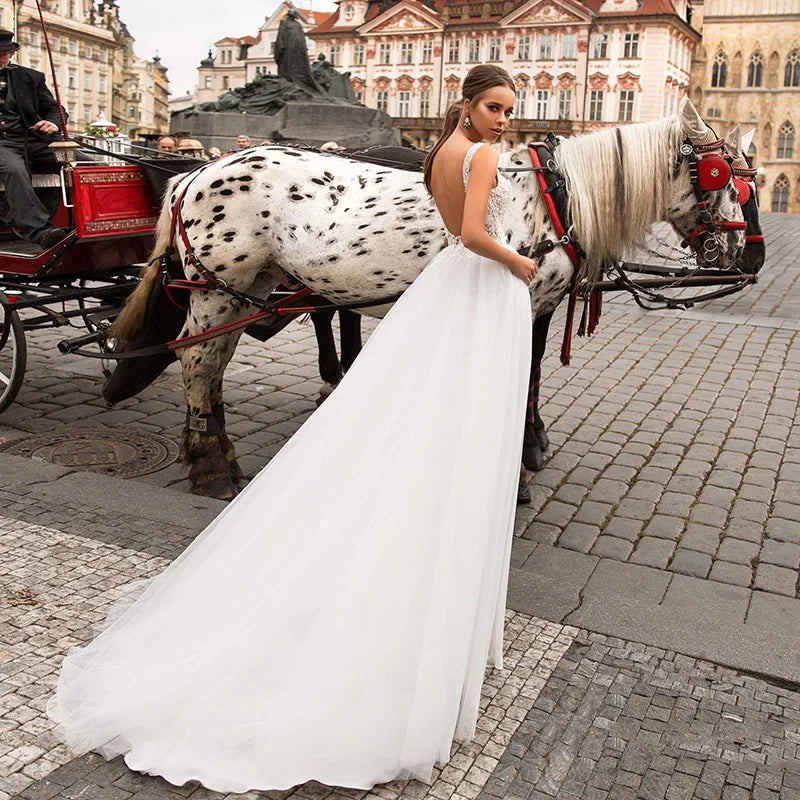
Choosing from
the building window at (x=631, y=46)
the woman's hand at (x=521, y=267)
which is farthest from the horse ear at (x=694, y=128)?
the building window at (x=631, y=46)

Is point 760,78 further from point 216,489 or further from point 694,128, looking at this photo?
point 216,489

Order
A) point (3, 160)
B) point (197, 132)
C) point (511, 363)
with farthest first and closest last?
point (197, 132)
point (3, 160)
point (511, 363)

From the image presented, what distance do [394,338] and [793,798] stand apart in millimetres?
1792

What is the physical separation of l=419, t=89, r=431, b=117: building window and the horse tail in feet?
212

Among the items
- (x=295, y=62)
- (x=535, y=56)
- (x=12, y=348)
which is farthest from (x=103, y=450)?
(x=535, y=56)

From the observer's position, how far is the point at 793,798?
2701 millimetres

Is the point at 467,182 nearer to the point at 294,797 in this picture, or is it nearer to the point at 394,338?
the point at 394,338

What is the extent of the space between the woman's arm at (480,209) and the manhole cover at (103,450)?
3.14m

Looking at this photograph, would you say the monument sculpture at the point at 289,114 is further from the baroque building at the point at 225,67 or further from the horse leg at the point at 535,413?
the baroque building at the point at 225,67

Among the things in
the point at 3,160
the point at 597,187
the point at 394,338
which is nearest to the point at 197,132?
the point at 3,160

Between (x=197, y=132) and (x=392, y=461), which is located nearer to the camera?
(x=392, y=461)

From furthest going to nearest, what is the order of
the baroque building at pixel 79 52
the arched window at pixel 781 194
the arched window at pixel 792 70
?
the baroque building at pixel 79 52 → the arched window at pixel 792 70 → the arched window at pixel 781 194

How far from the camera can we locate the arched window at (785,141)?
208 feet

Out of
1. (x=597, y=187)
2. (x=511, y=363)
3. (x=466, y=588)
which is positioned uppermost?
(x=597, y=187)
